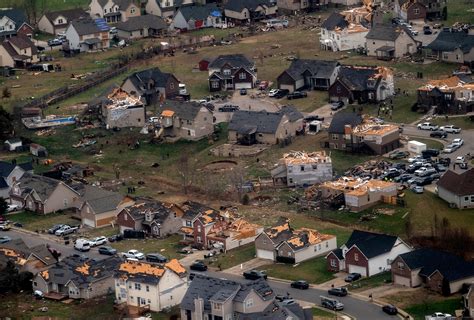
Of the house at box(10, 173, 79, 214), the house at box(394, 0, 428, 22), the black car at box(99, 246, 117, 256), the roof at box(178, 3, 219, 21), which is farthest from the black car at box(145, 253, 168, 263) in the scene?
the roof at box(178, 3, 219, 21)

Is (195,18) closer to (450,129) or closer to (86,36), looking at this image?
(86,36)

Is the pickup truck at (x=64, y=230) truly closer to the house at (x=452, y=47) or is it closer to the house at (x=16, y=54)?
the house at (x=452, y=47)

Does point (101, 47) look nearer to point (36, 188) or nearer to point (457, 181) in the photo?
point (36, 188)

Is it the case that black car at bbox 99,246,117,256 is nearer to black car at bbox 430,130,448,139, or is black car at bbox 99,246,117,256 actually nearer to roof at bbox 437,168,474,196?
roof at bbox 437,168,474,196

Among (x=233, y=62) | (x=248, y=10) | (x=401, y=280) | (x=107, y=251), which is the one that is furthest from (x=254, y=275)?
→ (x=248, y=10)

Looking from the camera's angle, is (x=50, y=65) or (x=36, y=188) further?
(x=50, y=65)

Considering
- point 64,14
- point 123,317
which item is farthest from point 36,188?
point 64,14

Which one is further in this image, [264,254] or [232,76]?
[232,76]
